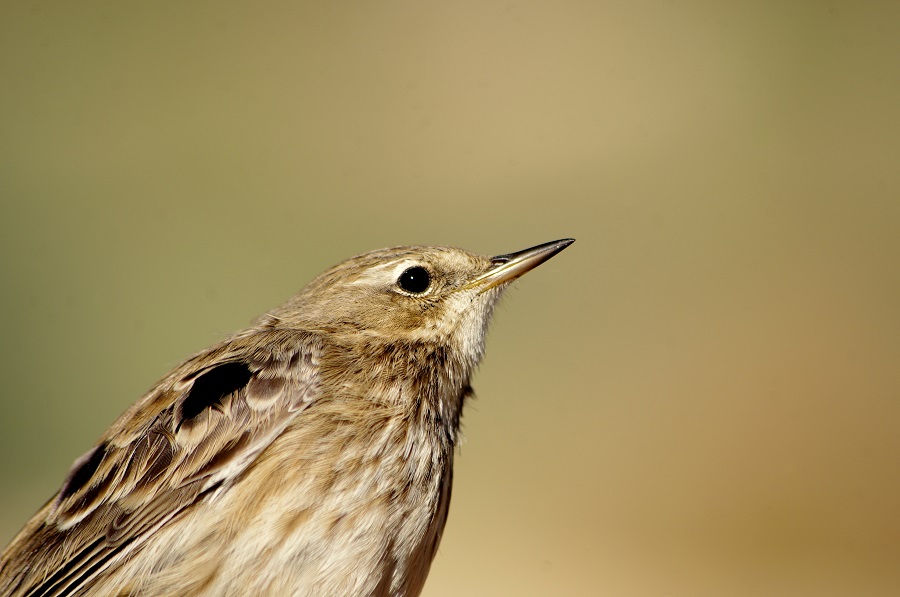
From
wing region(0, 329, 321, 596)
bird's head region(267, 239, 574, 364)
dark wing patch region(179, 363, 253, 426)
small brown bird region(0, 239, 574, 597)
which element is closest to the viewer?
small brown bird region(0, 239, 574, 597)

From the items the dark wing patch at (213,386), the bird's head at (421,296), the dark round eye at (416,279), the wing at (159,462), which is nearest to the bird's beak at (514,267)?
the bird's head at (421,296)

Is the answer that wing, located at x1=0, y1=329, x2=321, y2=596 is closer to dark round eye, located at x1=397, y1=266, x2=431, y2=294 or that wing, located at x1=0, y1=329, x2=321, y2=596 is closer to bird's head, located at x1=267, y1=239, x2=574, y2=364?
bird's head, located at x1=267, y1=239, x2=574, y2=364

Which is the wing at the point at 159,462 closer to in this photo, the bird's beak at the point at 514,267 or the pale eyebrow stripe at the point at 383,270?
the pale eyebrow stripe at the point at 383,270

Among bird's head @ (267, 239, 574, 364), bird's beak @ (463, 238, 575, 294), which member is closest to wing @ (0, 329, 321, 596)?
bird's head @ (267, 239, 574, 364)

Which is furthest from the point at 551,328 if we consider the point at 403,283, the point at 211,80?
the point at 403,283

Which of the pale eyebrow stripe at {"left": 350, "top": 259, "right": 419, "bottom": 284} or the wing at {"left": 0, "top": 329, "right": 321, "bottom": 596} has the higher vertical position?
the pale eyebrow stripe at {"left": 350, "top": 259, "right": 419, "bottom": 284}

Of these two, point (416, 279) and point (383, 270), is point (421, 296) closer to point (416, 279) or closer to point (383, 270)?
point (416, 279)

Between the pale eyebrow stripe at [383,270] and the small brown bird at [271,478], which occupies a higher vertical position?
the pale eyebrow stripe at [383,270]

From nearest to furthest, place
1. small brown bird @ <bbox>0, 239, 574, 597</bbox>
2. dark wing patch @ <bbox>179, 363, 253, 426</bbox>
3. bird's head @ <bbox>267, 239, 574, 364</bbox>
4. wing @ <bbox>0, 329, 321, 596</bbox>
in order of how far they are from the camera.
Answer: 1. small brown bird @ <bbox>0, 239, 574, 597</bbox>
2. wing @ <bbox>0, 329, 321, 596</bbox>
3. dark wing patch @ <bbox>179, 363, 253, 426</bbox>
4. bird's head @ <bbox>267, 239, 574, 364</bbox>
